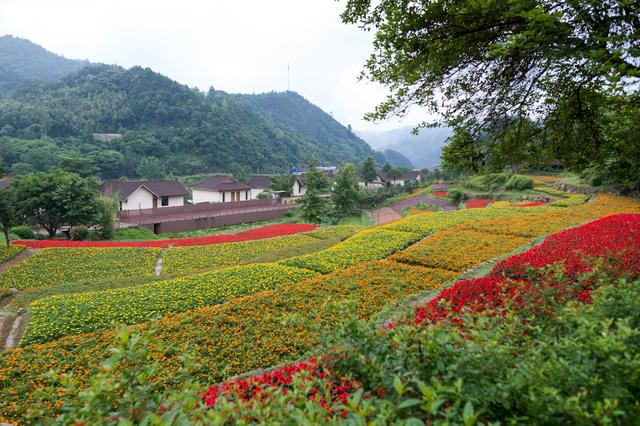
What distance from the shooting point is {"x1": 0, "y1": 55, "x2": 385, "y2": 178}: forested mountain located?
233ft

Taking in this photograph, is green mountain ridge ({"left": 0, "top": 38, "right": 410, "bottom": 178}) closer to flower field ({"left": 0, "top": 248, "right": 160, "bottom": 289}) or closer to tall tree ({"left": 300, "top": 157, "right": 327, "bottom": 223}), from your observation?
tall tree ({"left": 300, "top": 157, "right": 327, "bottom": 223})

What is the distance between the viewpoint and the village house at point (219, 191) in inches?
1886

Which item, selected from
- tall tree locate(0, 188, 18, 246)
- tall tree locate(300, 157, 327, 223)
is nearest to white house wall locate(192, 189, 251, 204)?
tall tree locate(300, 157, 327, 223)

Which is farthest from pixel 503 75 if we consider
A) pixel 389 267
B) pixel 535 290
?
pixel 389 267

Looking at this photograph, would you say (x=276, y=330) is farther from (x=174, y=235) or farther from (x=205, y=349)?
(x=174, y=235)

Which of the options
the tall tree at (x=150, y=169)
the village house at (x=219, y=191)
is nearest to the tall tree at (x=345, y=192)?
the village house at (x=219, y=191)

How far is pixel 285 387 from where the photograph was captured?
4.51 m

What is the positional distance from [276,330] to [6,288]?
38.7 ft

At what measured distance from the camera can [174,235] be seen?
107 feet

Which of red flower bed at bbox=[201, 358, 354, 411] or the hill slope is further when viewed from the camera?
the hill slope

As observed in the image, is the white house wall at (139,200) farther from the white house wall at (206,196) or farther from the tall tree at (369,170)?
the tall tree at (369,170)

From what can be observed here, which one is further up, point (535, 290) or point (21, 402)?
point (535, 290)

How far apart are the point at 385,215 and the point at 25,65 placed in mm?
210571

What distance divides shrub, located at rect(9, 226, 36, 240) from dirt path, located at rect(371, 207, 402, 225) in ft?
Answer: 95.5
